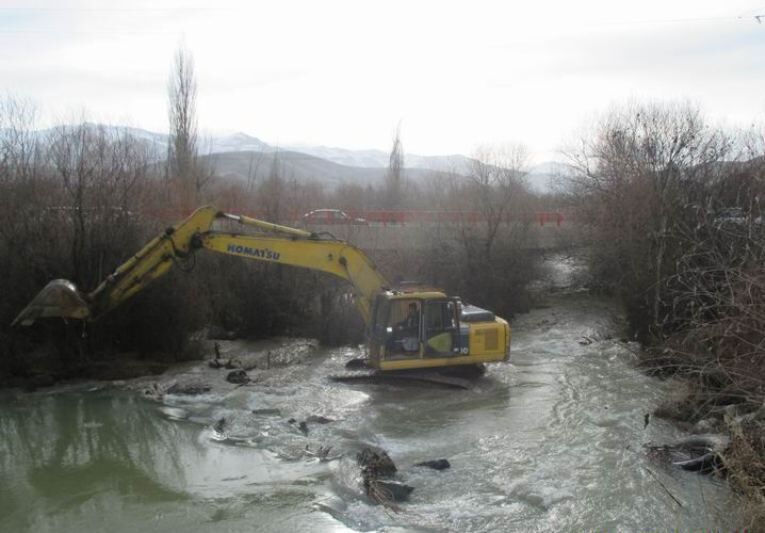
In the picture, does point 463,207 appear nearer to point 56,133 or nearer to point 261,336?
point 261,336

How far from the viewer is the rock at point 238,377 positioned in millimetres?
13023

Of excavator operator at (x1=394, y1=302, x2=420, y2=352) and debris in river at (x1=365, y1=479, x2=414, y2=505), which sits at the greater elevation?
excavator operator at (x1=394, y1=302, x2=420, y2=352)

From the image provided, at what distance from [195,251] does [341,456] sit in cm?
527

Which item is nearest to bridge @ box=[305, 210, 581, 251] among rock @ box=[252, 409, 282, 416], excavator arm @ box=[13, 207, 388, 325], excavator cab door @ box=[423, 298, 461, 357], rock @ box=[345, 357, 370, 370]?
rock @ box=[345, 357, 370, 370]

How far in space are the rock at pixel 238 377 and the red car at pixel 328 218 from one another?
692 centimetres

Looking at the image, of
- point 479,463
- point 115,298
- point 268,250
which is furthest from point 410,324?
point 115,298

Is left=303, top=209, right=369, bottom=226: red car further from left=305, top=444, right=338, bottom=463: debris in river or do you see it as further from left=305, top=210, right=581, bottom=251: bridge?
left=305, top=444, right=338, bottom=463: debris in river

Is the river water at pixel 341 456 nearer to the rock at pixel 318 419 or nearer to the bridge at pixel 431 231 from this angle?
the rock at pixel 318 419

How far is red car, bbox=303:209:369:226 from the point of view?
64.9ft

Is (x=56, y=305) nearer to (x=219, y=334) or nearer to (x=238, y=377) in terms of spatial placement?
(x=238, y=377)

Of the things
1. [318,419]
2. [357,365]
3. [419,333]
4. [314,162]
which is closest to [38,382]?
[318,419]

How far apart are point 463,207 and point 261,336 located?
837cm

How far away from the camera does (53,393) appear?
12.4 m

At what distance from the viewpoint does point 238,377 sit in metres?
13.2
